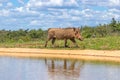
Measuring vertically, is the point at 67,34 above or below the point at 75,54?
above

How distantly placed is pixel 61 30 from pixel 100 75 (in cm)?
1966

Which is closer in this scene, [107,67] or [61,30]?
[107,67]

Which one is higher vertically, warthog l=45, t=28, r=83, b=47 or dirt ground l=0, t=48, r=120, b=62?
warthog l=45, t=28, r=83, b=47

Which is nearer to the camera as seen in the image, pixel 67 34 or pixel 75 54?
pixel 75 54

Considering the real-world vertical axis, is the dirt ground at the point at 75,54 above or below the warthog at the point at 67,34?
below

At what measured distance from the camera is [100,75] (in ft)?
78.6

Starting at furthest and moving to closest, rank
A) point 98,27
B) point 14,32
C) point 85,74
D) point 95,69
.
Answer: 1. point 14,32
2. point 98,27
3. point 95,69
4. point 85,74

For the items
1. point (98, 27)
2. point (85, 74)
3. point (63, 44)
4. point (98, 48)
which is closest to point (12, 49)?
point (63, 44)

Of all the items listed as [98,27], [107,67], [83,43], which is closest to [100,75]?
[107,67]

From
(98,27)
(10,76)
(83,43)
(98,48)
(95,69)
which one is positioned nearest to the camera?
(10,76)

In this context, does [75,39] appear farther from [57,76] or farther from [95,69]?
[57,76]

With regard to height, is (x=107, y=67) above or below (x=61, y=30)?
below

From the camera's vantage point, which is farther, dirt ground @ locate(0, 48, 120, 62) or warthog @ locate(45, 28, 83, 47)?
warthog @ locate(45, 28, 83, 47)

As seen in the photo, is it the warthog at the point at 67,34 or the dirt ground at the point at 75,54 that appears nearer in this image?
the dirt ground at the point at 75,54
